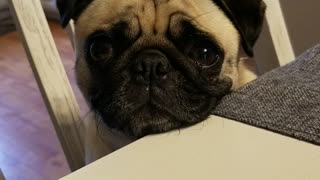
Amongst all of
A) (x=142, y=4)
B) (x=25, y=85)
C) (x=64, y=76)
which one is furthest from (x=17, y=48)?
→ (x=142, y=4)

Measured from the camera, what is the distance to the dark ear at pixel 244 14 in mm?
840

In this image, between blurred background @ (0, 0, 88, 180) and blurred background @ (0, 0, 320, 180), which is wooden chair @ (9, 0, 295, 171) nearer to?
blurred background @ (0, 0, 320, 180)

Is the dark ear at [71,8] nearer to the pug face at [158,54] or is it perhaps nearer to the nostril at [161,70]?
the pug face at [158,54]

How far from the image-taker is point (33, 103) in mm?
2482

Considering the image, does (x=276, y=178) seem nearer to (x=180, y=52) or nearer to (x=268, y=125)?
(x=268, y=125)

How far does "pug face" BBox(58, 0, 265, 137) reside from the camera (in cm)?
78

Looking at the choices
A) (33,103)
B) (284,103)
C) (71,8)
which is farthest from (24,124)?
(284,103)

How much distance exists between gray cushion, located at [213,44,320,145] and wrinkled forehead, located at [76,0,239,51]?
0.12 m

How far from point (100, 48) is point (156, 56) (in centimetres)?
12

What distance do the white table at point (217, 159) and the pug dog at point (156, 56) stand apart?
122mm

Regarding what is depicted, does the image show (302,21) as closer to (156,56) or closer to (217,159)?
(156,56)

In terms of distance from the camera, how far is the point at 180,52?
82 cm

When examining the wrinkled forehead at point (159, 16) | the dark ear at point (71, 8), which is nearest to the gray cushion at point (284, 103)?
the wrinkled forehead at point (159, 16)

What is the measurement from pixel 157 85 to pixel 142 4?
6.7 inches
